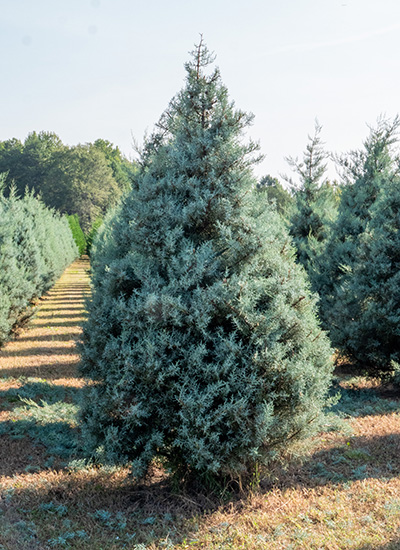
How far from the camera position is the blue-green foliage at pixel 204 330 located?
153 inches

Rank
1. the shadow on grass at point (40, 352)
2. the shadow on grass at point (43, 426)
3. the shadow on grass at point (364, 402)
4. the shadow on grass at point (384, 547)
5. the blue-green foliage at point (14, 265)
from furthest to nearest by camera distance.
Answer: the blue-green foliage at point (14, 265) < the shadow on grass at point (40, 352) < the shadow on grass at point (364, 402) < the shadow on grass at point (43, 426) < the shadow on grass at point (384, 547)

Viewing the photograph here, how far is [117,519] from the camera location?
4.00 m

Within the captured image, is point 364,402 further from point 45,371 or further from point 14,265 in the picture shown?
point 14,265

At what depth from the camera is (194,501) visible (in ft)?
13.6

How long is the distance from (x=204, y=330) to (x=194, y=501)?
158 cm

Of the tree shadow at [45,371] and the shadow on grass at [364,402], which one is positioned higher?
the tree shadow at [45,371]

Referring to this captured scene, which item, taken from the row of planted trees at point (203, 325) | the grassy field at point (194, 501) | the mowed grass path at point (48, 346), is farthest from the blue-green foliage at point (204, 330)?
the mowed grass path at point (48, 346)

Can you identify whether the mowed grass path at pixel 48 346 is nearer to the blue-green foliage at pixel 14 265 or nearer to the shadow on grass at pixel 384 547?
the blue-green foliage at pixel 14 265

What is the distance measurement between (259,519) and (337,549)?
72 centimetres

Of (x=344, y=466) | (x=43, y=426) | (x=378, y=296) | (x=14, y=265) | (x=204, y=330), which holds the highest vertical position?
(x=14, y=265)

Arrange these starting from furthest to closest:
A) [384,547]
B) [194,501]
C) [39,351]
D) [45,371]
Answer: [39,351]
[45,371]
[194,501]
[384,547]

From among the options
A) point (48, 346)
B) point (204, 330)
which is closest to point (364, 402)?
point (204, 330)

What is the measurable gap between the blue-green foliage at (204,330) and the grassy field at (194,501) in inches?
15.8

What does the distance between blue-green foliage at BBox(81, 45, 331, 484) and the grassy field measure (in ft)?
1.32
